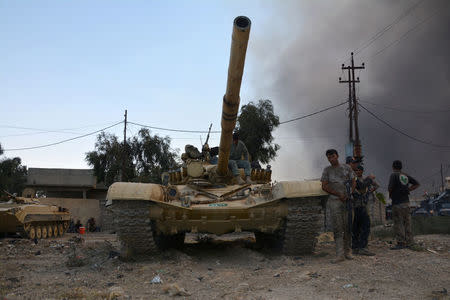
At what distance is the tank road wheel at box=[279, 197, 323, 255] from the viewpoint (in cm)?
691

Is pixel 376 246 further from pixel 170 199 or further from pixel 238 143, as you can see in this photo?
pixel 170 199

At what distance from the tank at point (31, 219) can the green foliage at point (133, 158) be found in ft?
31.3

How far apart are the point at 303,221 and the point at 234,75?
264cm

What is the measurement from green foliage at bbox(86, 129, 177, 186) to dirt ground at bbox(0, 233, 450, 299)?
850 inches

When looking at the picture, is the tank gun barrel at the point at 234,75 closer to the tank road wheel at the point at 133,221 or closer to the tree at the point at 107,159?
the tank road wheel at the point at 133,221

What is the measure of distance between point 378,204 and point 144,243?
1561 centimetres

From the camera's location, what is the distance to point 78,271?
21.5 ft

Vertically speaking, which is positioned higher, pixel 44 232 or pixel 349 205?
pixel 349 205

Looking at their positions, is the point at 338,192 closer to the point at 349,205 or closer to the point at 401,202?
the point at 349,205

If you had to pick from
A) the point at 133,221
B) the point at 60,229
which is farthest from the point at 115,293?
the point at 60,229

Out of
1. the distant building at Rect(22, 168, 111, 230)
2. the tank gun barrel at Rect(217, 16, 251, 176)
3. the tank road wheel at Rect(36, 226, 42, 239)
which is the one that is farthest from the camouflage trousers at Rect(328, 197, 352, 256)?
the distant building at Rect(22, 168, 111, 230)

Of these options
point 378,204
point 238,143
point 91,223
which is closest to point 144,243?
point 238,143

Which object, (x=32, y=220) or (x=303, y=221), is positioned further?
A: (x=32, y=220)

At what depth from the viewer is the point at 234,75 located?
19.0 ft
